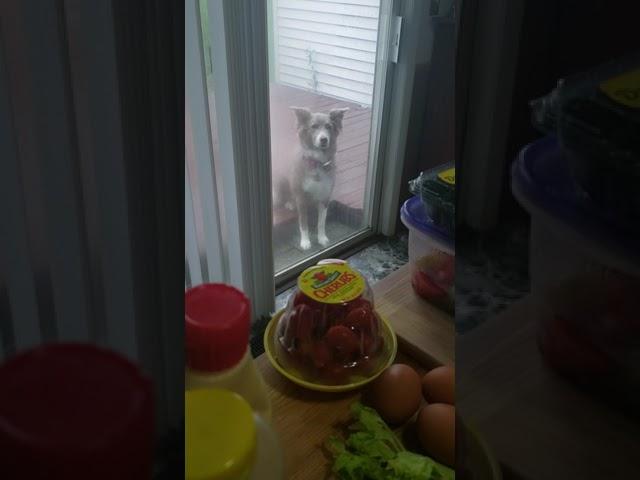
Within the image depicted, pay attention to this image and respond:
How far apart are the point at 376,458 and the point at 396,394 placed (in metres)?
0.07

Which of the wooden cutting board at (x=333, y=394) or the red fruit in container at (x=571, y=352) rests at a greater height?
the red fruit in container at (x=571, y=352)

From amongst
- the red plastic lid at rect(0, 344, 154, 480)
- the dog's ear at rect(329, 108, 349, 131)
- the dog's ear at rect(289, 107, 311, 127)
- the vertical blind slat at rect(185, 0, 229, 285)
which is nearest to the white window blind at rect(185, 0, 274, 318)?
the vertical blind slat at rect(185, 0, 229, 285)

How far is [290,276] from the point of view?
54 cm

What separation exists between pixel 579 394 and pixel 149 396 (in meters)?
0.24

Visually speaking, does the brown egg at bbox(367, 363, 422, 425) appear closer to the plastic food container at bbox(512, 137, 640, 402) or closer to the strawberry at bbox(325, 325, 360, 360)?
the strawberry at bbox(325, 325, 360, 360)

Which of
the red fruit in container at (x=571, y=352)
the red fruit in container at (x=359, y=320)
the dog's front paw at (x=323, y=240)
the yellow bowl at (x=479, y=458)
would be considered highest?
the red fruit in container at (x=571, y=352)

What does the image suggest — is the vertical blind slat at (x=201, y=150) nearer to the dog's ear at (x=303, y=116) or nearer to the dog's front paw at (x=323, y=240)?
the dog's front paw at (x=323, y=240)

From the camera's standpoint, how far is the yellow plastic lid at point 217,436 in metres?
0.26

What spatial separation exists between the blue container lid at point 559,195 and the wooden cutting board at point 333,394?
27 centimetres

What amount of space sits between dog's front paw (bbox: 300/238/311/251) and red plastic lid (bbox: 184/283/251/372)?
27 centimetres

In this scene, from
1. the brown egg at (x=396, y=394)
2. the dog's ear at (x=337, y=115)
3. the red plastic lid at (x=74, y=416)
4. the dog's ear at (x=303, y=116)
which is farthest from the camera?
the dog's ear at (x=337, y=115)

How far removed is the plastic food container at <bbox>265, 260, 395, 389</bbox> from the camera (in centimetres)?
50


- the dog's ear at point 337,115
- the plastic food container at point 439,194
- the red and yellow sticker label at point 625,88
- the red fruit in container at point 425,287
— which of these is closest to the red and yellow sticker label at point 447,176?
the plastic food container at point 439,194

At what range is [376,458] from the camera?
0.42 meters
